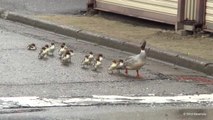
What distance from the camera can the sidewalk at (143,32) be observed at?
483 inches

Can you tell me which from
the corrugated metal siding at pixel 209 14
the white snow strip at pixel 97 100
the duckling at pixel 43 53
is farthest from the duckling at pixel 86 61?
the corrugated metal siding at pixel 209 14

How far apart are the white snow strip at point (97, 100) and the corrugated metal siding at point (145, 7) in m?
5.07

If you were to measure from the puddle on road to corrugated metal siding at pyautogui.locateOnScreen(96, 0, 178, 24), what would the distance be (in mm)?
5940

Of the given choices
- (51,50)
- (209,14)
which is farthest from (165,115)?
(209,14)

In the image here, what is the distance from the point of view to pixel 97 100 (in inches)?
342

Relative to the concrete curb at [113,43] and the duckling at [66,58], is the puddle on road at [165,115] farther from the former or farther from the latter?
the duckling at [66,58]

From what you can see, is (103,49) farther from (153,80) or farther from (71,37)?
(153,80)

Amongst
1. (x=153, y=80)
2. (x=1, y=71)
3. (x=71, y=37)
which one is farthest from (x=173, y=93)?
(x=71, y=37)

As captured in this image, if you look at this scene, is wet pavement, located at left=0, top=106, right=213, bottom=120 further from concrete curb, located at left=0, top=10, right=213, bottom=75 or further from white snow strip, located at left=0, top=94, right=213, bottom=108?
concrete curb, located at left=0, top=10, right=213, bottom=75

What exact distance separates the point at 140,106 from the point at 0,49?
441 cm

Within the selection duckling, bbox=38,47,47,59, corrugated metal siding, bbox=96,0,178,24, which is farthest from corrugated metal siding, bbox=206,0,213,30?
duckling, bbox=38,47,47,59

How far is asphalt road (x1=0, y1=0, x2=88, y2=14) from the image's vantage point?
17.0 meters

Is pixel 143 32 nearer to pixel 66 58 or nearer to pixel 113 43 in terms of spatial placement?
pixel 113 43

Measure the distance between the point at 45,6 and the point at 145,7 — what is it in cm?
394
